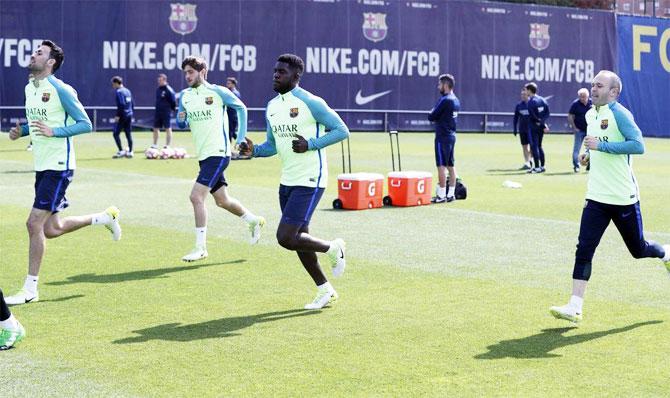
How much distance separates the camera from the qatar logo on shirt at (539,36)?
48281 mm

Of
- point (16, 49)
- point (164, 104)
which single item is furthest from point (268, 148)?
point (16, 49)

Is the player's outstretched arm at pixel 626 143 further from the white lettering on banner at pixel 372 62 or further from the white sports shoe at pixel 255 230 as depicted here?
the white lettering on banner at pixel 372 62

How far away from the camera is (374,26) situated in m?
45.0

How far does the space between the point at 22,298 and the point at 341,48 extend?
35374 mm

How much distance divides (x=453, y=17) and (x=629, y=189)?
38.2 meters

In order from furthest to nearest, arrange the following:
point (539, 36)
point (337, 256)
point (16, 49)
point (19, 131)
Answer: point (539, 36) → point (16, 49) → point (19, 131) → point (337, 256)

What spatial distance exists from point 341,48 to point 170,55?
7.00 m

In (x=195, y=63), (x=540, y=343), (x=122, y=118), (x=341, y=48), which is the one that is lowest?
(x=540, y=343)

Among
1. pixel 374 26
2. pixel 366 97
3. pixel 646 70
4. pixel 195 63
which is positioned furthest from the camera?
pixel 646 70

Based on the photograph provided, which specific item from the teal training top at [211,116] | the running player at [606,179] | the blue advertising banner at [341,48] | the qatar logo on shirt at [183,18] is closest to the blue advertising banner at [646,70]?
the blue advertising banner at [341,48]

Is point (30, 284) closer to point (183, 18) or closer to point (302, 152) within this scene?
point (302, 152)

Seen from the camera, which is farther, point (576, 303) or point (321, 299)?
point (321, 299)

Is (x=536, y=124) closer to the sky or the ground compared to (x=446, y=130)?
closer to the sky

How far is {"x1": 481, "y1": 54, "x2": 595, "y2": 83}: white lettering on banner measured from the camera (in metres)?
47.3
